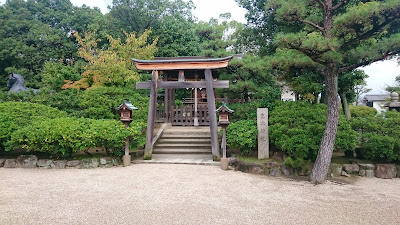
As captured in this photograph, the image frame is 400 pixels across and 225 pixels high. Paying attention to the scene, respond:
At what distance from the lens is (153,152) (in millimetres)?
8727

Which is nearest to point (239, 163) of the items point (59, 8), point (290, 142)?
point (290, 142)

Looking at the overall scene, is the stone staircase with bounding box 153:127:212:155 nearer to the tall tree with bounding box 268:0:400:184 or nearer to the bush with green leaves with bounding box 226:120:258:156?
the bush with green leaves with bounding box 226:120:258:156

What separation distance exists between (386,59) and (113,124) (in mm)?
7094

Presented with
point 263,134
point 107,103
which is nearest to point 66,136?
point 107,103

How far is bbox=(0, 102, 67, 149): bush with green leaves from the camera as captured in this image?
22.9ft

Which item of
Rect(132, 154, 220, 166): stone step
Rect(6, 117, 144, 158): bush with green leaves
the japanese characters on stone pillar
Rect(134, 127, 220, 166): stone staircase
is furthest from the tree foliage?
the japanese characters on stone pillar

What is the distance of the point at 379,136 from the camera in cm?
622

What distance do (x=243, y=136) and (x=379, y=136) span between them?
3409 mm

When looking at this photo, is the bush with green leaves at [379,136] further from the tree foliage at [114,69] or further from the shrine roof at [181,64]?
the tree foliage at [114,69]

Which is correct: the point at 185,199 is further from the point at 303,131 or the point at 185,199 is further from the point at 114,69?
the point at 114,69

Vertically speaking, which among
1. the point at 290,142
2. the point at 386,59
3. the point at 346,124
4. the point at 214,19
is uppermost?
the point at 214,19

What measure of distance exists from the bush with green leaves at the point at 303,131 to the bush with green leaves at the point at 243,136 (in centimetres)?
55

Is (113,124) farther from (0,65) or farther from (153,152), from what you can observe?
(0,65)

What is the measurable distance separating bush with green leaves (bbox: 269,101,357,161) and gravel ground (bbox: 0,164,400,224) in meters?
0.93
